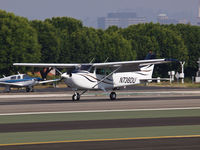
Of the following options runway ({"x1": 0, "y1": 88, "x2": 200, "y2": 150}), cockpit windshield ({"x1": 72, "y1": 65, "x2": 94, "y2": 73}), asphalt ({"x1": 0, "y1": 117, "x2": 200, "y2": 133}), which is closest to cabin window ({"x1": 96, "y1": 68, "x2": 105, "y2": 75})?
cockpit windshield ({"x1": 72, "y1": 65, "x2": 94, "y2": 73})

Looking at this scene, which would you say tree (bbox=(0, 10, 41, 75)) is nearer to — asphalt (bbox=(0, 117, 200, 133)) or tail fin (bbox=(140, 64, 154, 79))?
tail fin (bbox=(140, 64, 154, 79))

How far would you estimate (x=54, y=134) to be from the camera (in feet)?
55.5

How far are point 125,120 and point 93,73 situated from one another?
14.9 m

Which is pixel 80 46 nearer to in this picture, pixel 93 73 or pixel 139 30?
pixel 139 30

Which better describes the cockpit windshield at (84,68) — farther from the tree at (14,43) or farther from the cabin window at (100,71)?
the tree at (14,43)

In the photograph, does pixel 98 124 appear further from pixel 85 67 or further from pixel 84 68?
pixel 85 67

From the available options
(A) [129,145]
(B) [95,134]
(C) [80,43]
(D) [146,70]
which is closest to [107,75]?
(D) [146,70]

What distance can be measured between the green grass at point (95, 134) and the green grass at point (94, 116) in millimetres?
4094

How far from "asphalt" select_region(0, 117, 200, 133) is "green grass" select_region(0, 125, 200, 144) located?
0.94m

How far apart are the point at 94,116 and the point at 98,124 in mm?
3365

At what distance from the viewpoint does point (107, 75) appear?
36750 millimetres

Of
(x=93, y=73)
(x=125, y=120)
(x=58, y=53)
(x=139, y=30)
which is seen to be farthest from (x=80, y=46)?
(x=125, y=120)

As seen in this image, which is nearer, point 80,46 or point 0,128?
point 0,128

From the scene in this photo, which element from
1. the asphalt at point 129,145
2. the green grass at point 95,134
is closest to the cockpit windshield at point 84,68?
the green grass at point 95,134
